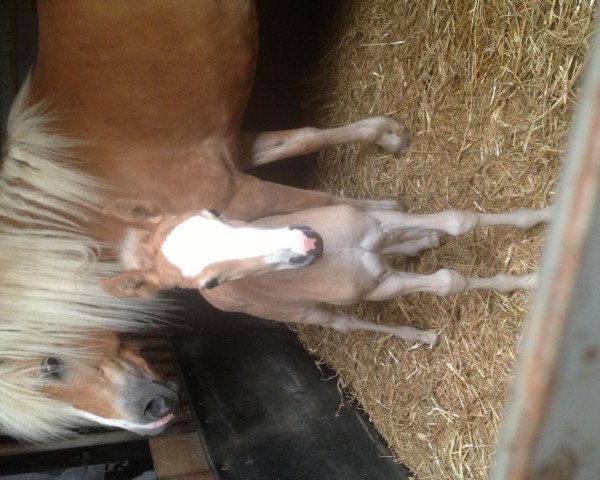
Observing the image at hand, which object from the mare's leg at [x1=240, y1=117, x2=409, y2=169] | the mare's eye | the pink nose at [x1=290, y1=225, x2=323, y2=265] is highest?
the mare's leg at [x1=240, y1=117, x2=409, y2=169]

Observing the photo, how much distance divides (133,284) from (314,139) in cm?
110

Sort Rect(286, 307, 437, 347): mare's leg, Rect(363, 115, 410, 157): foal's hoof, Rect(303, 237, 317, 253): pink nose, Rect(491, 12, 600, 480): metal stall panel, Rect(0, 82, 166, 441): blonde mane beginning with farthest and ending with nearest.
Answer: Rect(363, 115, 410, 157): foal's hoof < Rect(286, 307, 437, 347): mare's leg < Rect(0, 82, 166, 441): blonde mane < Rect(303, 237, 317, 253): pink nose < Rect(491, 12, 600, 480): metal stall panel

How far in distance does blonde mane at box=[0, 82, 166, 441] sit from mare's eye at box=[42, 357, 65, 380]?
29 mm

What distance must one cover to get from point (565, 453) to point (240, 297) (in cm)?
177

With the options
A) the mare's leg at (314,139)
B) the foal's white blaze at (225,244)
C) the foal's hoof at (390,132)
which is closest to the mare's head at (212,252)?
the foal's white blaze at (225,244)

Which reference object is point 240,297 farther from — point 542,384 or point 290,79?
point 542,384

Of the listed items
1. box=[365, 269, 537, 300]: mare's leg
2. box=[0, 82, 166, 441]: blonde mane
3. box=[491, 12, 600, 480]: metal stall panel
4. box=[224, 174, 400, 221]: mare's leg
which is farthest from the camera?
box=[224, 174, 400, 221]: mare's leg

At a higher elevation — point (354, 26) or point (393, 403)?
point (354, 26)

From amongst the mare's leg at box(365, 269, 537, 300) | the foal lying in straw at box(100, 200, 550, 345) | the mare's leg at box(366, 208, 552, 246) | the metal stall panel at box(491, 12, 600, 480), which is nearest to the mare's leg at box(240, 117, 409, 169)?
the foal lying in straw at box(100, 200, 550, 345)

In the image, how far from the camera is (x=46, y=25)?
1.98 meters

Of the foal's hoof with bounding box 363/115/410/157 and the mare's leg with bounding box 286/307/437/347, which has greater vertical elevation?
the foal's hoof with bounding box 363/115/410/157

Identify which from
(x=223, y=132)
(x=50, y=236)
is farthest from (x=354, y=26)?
(x=50, y=236)

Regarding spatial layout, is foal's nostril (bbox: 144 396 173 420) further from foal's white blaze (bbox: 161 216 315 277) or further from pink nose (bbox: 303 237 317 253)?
pink nose (bbox: 303 237 317 253)

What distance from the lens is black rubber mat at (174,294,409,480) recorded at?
8.69 feet
